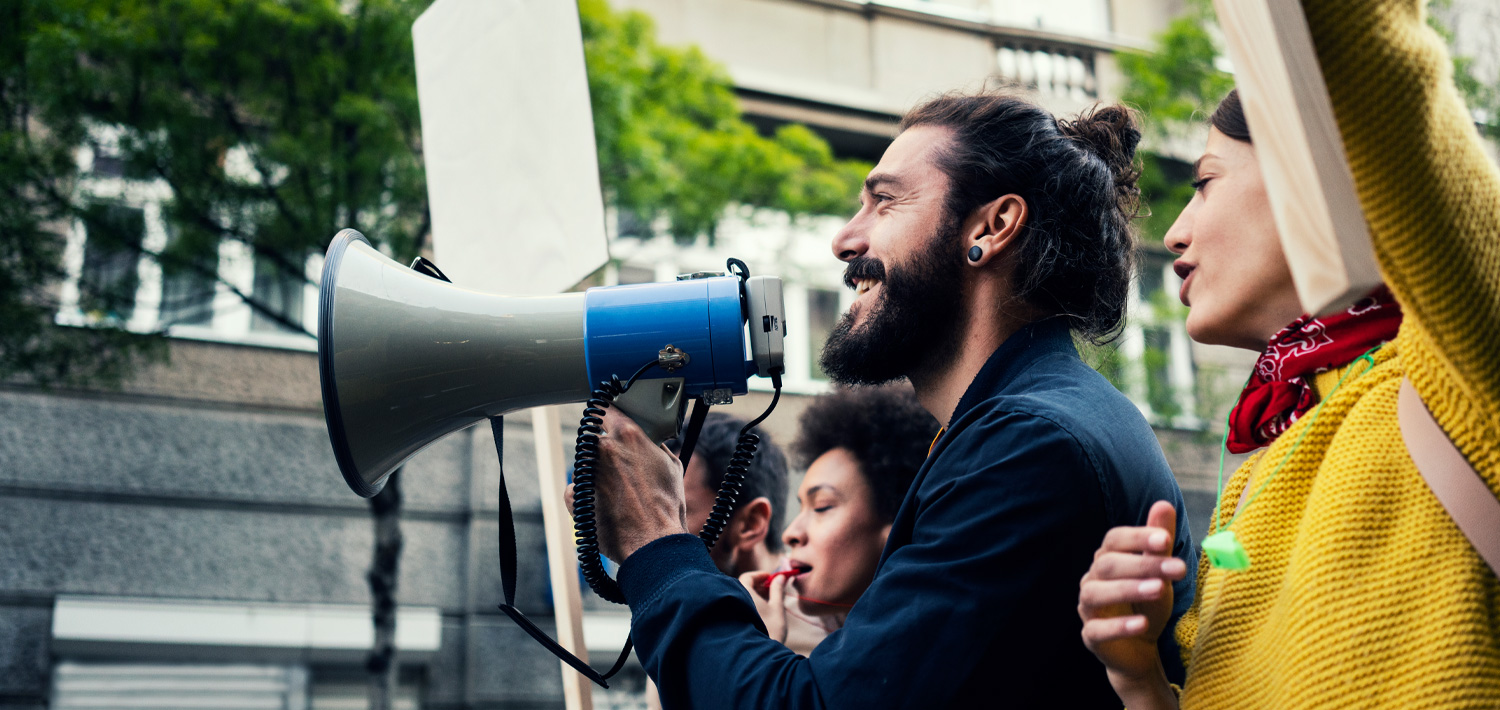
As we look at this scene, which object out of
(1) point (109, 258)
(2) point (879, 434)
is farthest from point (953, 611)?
(1) point (109, 258)

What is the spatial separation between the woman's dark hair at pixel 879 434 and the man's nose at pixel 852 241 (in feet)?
3.15

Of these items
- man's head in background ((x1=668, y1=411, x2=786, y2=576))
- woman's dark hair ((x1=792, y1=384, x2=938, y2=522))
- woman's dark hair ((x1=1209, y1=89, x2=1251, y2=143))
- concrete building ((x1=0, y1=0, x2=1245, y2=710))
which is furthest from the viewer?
concrete building ((x1=0, y1=0, x2=1245, y2=710))

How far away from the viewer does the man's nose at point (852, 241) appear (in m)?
1.96

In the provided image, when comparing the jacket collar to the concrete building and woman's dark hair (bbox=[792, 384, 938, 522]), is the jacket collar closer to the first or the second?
woman's dark hair (bbox=[792, 384, 938, 522])

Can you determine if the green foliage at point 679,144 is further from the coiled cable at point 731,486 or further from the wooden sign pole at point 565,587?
the coiled cable at point 731,486

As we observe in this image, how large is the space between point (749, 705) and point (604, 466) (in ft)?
1.45

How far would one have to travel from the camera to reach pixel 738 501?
3.24m

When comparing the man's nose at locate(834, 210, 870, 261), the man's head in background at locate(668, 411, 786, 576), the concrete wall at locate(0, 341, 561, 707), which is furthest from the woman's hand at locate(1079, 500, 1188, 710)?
the concrete wall at locate(0, 341, 561, 707)

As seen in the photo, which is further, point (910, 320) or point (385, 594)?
point (385, 594)

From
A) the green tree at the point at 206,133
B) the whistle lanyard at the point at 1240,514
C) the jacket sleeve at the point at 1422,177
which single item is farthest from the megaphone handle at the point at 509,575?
the green tree at the point at 206,133

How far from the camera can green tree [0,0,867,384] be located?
5.72 metres

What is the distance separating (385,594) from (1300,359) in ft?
18.2

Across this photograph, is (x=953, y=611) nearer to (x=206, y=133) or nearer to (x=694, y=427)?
(x=694, y=427)

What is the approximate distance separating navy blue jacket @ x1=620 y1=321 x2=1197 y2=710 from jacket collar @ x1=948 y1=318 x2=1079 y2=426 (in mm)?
159
